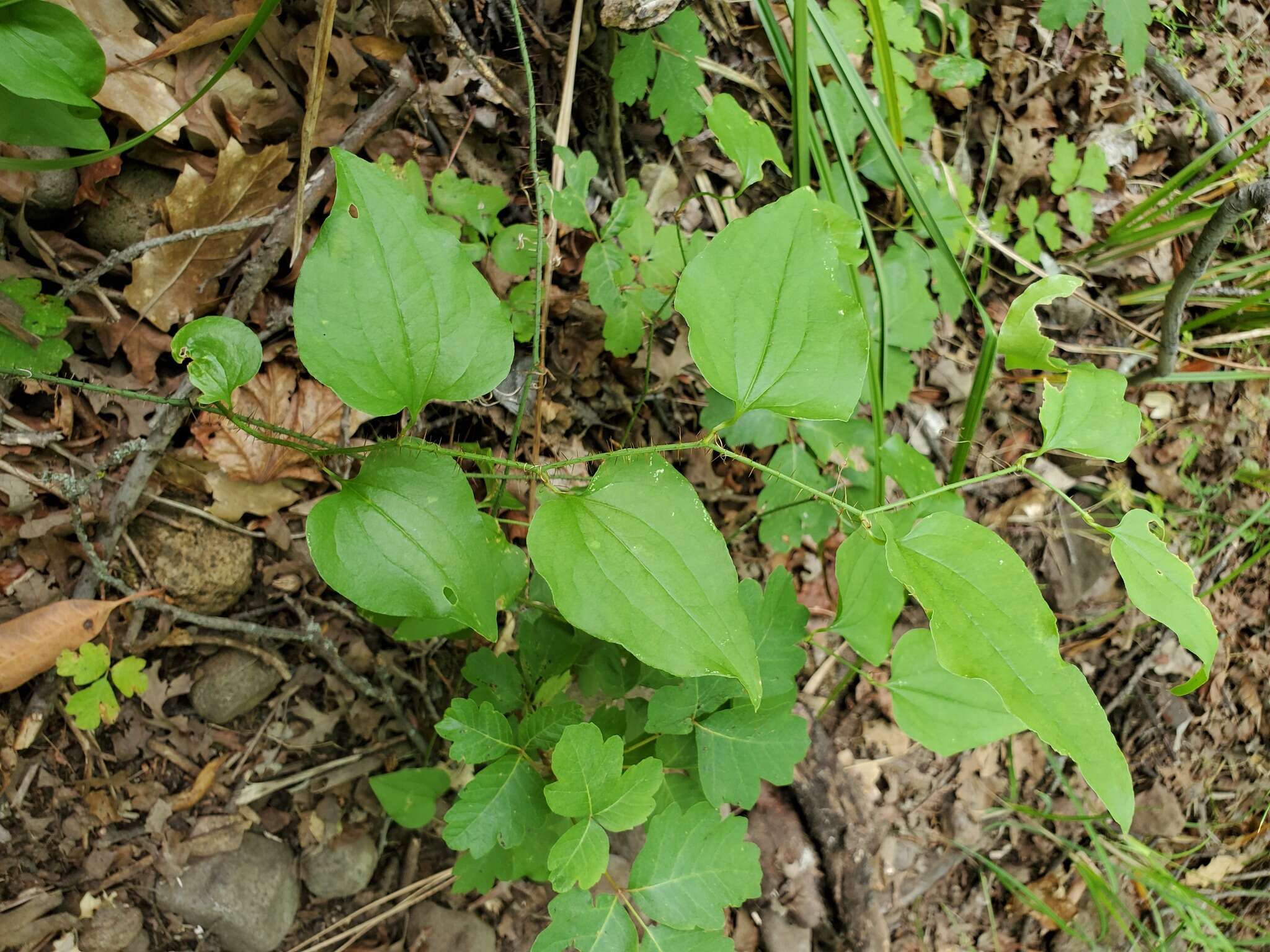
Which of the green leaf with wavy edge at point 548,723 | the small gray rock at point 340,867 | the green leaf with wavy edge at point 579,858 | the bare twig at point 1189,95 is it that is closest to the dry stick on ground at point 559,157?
the green leaf with wavy edge at point 548,723

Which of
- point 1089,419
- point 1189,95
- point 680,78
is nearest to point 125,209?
point 680,78

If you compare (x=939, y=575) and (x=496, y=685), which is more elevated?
(x=939, y=575)

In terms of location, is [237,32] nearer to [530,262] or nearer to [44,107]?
[44,107]

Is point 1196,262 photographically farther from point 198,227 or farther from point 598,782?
point 198,227

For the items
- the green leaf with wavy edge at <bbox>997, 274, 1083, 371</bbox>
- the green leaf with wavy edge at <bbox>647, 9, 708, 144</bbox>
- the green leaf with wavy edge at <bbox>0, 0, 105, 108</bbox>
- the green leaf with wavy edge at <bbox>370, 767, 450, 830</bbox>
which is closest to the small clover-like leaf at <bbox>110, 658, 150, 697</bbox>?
the green leaf with wavy edge at <bbox>370, 767, 450, 830</bbox>

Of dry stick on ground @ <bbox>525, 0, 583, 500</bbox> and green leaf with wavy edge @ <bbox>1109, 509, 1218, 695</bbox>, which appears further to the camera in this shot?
dry stick on ground @ <bbox>525, 0, 583, 500</bbox>

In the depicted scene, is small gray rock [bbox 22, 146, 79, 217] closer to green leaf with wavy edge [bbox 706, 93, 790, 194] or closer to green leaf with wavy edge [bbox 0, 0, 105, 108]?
green leaf with wavy edge [bbox 0, 0, 105, 108]

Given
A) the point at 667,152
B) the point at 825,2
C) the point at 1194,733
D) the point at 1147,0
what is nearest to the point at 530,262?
the point at 667,152
